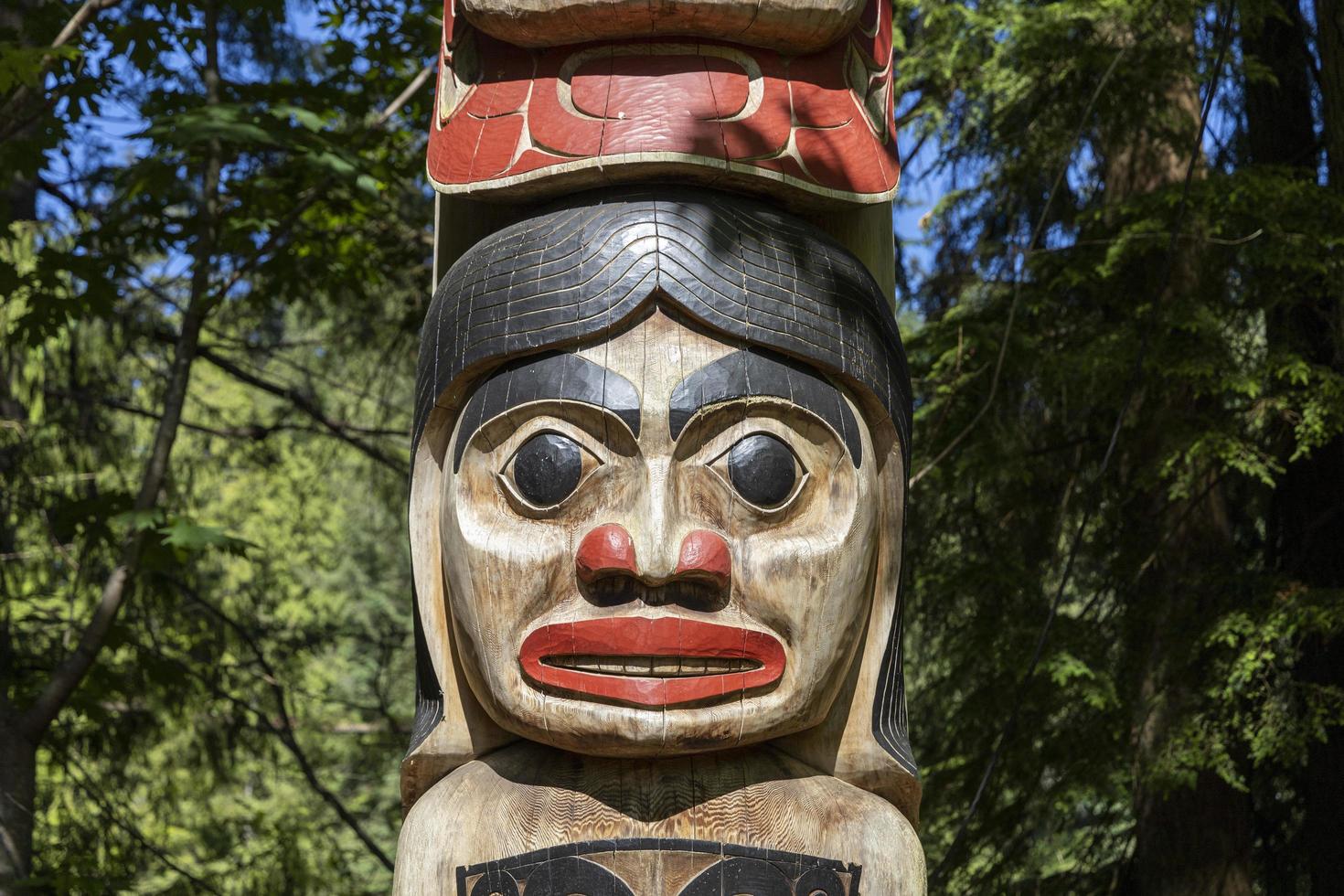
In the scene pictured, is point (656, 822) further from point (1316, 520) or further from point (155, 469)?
point (1316, 520)

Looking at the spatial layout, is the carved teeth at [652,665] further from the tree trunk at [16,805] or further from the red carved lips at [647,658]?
the tree trunk at [16,805]

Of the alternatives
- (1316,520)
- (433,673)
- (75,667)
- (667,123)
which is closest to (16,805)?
(75,667)

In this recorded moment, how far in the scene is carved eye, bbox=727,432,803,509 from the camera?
2908 mm

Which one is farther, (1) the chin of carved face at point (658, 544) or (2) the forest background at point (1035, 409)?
(2) the forest background at point (1035, 409)

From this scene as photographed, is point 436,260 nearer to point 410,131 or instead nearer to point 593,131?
point 593,131

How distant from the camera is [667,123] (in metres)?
3.10

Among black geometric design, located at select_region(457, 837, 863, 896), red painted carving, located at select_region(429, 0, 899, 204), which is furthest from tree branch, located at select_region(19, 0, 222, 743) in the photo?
black geometric design, located at select_region(457, 837, 863, 896)

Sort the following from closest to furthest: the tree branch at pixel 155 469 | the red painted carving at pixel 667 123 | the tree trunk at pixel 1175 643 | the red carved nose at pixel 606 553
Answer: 1. the red carved nose at pixel 606 553
2. the red painted carving at pixel 667 123
3. the tree branch at pixel 155 469
4. the tree trunk at pixel 1175 643

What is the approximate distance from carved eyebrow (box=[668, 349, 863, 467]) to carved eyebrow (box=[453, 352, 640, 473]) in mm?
106

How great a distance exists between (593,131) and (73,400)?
216 inches

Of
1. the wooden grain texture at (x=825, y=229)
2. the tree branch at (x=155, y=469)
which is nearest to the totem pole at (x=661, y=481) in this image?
the wooden grain texture at (x=825, y=229)

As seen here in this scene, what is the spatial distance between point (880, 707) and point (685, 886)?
26.6 inches

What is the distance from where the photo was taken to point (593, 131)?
313cm

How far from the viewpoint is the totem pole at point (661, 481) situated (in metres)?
2.81
